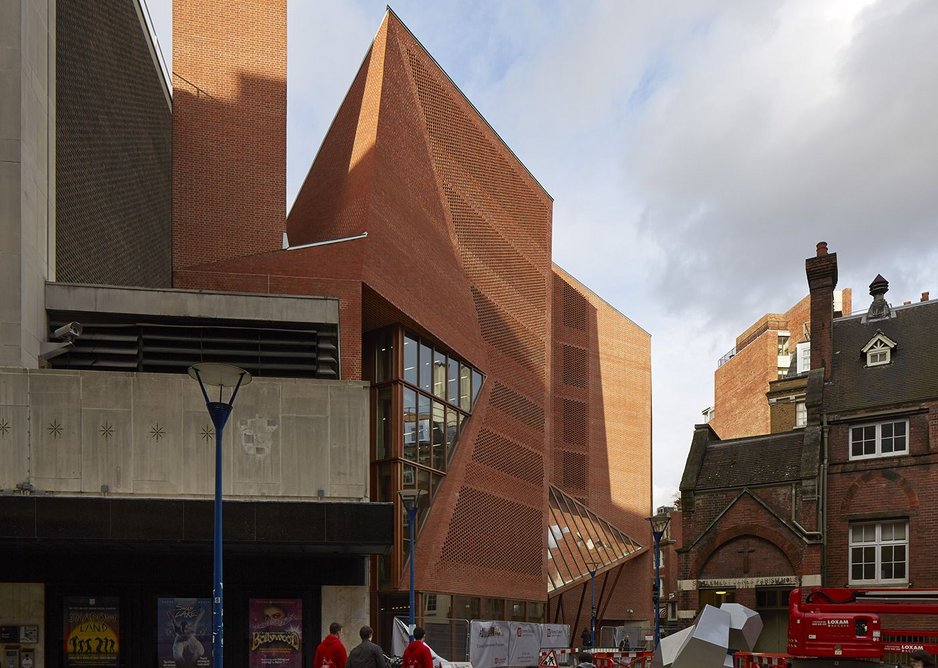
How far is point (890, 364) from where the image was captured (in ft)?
126

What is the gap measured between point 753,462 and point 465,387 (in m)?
11.1

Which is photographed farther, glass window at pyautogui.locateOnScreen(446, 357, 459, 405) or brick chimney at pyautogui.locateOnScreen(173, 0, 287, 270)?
glass window at pyautogui.locateOnScreen(446, 357, 459, 405)

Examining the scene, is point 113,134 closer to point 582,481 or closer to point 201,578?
point 201,578

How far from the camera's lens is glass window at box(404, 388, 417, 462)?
3797 centimetres

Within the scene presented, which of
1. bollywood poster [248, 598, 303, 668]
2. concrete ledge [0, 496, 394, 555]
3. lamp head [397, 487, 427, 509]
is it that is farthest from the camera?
lamp head [397, 487, 427, 509]

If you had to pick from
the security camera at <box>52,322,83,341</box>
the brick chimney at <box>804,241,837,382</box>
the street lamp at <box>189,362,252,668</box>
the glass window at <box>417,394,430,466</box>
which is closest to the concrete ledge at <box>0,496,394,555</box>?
the security camera at <box>52,322,83,341</box>

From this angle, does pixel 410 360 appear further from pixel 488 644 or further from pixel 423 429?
pixel 488 644

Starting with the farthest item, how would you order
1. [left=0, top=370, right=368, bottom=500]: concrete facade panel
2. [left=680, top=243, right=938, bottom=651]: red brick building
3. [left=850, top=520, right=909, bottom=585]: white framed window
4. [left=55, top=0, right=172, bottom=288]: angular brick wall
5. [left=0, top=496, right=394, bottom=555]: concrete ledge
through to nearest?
[left=680, top=243, right=938, bottom=651]: red brick building → [left=850, top=520, right=909, bottom=585]: white framed window → [left=55, top=0, right=172, bottom=288]: angular brick wall → [left=0, top=370, right=368, bottom=500]: concrete facade panel → [left=0, top=496, right=394, bottom=555]: concrete ledge

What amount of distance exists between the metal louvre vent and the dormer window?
68.4ft

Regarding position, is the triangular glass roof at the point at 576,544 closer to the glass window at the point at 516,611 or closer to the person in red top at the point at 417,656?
the glass window at the point at 516,611

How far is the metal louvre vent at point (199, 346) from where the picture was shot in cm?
2428

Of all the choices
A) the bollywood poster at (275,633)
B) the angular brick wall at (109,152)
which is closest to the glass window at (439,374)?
the angular brick wall at (109,152)

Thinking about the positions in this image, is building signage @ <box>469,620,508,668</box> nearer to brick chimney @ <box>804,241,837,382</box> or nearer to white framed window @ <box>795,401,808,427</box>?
brick chimney @ <box>804,241,837,382</box>

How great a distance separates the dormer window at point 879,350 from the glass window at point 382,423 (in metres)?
16.8
